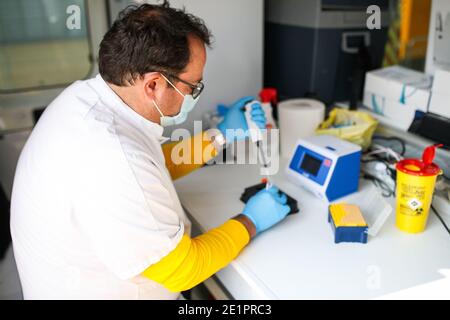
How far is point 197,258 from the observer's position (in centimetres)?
104

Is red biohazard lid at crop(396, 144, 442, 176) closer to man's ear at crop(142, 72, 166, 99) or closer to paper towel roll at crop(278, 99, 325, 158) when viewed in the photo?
paper towel roll at crop(278, 99, 325, 158)

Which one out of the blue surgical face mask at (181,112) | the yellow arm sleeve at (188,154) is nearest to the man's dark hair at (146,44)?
the blue surgical face mask at (181,112)

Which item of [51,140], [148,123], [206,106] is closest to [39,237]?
[51,140]

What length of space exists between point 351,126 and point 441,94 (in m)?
0.30

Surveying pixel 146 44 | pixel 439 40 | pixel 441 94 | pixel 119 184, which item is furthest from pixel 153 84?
pixel 439 40

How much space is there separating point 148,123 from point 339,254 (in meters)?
0.60

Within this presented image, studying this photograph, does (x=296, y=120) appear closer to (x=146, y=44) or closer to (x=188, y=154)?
(x=188, y=154)

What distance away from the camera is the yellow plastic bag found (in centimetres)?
152

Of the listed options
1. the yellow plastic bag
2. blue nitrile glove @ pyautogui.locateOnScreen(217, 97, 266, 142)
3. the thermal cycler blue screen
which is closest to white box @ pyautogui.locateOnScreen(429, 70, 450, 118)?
the yellow plastic bag

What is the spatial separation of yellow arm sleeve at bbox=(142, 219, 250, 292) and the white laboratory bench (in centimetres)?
5

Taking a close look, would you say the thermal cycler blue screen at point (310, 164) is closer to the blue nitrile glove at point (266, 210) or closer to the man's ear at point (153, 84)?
the blue nitrile glove at point (266, 210)

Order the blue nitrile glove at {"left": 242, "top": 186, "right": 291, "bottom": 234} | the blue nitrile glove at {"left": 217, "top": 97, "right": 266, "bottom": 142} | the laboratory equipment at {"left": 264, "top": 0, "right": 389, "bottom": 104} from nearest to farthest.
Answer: the blue nitrile glove at {"left": 242, "top": 186, "right": 291, "bottom": 234} < the blue nitrile glove at {"left": 217, "top": 97, "right": 266, "bottom": 142} < the laboratory equipment at {"left": 264, "top": 0, "right": 389, "bottom": 104}

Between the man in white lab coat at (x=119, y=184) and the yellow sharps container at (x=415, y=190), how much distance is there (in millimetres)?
422
